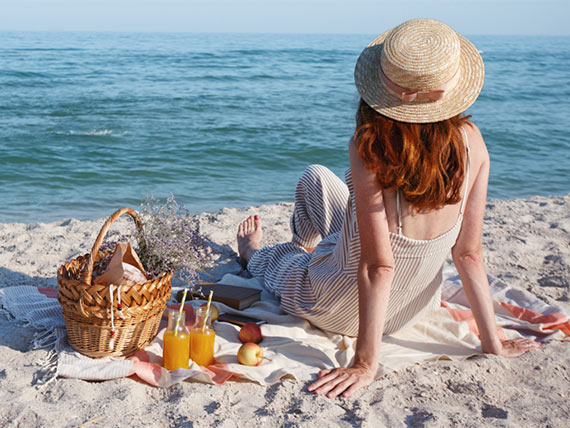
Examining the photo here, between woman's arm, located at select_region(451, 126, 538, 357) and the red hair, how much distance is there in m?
0.23

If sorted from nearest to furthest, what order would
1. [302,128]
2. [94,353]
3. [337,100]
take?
[94,353] < [302,128] < [337,100]

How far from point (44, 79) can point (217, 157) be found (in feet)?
28.4

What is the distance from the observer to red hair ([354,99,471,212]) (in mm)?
2174

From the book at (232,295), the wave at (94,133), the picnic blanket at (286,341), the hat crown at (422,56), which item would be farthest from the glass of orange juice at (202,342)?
the wave at (94,133)

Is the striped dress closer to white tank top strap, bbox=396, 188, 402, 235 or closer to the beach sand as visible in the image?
white tank top strap, bbox=396, 188, 402, 235

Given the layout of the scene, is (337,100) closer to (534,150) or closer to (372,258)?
(534,150)

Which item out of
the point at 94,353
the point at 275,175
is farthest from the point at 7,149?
the point at 94,353

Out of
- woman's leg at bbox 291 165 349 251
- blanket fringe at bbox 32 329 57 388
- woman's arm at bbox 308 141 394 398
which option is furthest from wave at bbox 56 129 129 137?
woman's arm at bbox 308 141 394 398

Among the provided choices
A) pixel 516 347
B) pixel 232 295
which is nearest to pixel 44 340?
pixel 232 295

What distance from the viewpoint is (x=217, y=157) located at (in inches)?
356

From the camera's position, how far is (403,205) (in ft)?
7.86

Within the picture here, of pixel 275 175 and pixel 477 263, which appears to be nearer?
pixel 477 263

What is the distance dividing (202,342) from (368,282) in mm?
797

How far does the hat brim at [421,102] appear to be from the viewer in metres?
2.14
